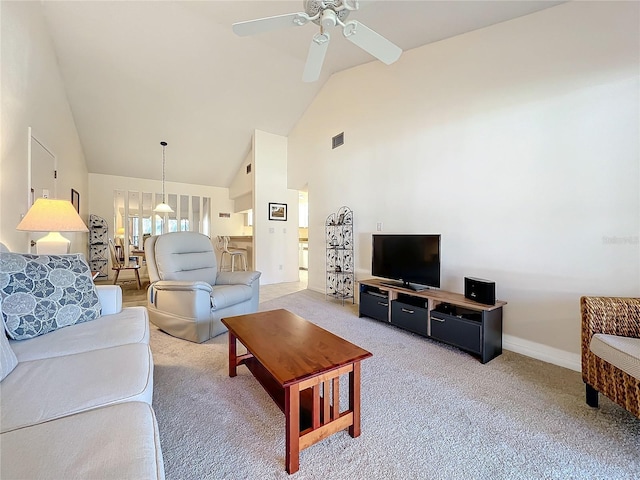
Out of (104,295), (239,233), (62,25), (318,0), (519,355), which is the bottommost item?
(519,355)

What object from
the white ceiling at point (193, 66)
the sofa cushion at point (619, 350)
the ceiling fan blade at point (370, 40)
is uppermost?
the white ceiling at point (193, 66)

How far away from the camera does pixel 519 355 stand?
7.84ft

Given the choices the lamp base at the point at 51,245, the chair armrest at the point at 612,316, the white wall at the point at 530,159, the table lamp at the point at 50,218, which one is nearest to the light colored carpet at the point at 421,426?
the chair armrest at the point at 612,316

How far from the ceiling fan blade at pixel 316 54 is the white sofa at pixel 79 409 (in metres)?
2.19

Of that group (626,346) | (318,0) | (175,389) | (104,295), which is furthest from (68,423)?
(626,346)

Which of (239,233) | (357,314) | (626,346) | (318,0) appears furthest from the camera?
(239,233)

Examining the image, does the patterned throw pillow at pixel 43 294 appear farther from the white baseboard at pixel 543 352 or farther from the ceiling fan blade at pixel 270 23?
the white baseboard at pixel 543 352

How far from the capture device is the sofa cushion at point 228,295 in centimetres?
267

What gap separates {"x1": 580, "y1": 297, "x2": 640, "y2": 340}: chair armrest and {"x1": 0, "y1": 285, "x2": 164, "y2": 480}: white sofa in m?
2.21

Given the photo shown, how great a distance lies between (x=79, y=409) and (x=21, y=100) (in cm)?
296

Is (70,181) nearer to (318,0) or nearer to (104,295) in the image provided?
(104,295)

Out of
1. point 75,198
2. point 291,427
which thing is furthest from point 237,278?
point 75,198

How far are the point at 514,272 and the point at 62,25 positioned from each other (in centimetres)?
540

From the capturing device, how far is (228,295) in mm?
2760
